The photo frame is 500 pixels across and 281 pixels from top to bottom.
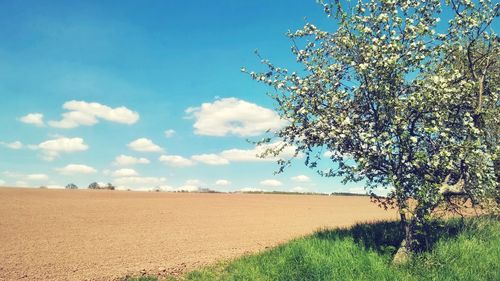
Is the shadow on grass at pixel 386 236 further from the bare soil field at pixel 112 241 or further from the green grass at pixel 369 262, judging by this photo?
the bare soil field at pixel 112 241

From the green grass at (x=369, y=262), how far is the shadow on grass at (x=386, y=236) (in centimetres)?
4

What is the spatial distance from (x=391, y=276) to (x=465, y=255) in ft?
11.4

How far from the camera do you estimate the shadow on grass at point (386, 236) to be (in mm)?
15117

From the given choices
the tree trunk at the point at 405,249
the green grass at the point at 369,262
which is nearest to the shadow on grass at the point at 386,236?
the green grass at the point at 369,262

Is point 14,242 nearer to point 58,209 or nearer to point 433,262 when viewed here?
point 58,209

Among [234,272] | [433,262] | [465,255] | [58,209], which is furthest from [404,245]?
[58,209]

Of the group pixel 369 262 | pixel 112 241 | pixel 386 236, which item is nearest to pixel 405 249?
pixel 369 262

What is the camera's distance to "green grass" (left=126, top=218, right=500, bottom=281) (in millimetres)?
12234

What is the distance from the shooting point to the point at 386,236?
16812mm

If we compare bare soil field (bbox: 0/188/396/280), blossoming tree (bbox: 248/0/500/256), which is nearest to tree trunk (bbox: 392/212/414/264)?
blossoming tree (bbox: 248/0/500/256)

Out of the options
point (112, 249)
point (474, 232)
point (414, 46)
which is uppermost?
point (414, 46)

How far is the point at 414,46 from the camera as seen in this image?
12.7m

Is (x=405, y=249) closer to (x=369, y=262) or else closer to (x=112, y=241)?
(x=369, y=262)

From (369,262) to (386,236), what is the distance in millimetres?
4300
